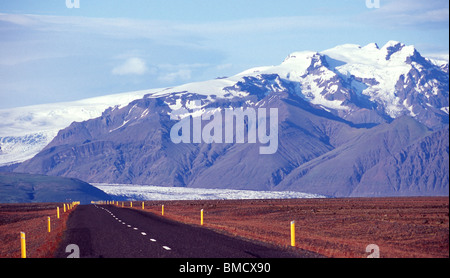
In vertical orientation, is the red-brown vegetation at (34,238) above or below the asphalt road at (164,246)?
below

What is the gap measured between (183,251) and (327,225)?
34604mm

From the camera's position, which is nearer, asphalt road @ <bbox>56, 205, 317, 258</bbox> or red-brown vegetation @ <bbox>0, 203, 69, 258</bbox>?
asphalt road @ <bbox>56, 205, 317, 258</bbox>

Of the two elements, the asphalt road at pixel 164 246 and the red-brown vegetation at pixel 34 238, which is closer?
the asphalt road at pixel 164 246

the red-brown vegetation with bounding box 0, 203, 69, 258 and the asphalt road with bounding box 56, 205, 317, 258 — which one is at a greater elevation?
the asphalt road with bounding box 56, 205, 317, 258

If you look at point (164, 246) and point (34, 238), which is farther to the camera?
point (34, 238)

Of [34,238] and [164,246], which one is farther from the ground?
[164,246]
